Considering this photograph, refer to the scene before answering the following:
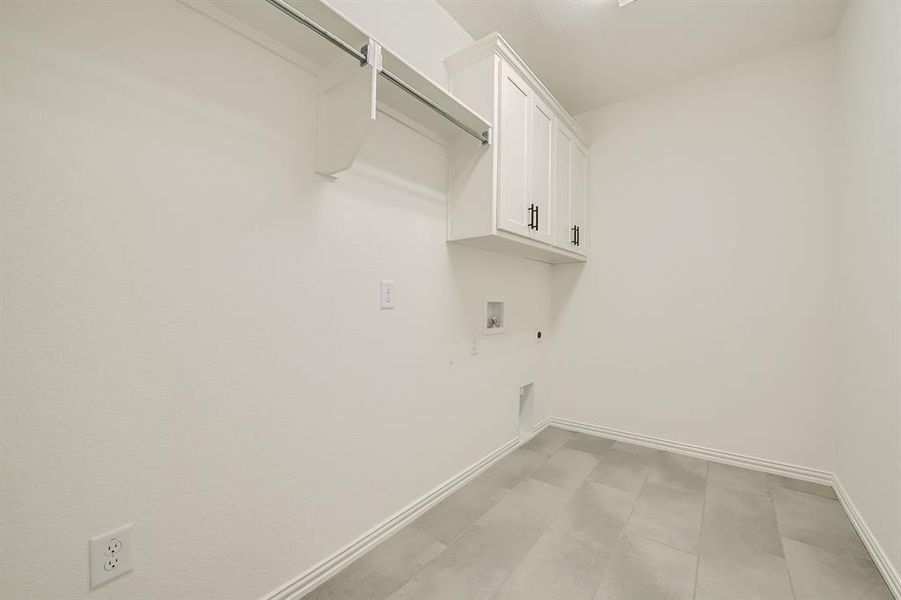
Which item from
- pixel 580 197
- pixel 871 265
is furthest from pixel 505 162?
pixel 871 265

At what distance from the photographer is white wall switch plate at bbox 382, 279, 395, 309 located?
1.71 meters

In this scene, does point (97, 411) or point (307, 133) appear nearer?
point (97, 411)

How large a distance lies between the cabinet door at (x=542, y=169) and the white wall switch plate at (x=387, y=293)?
95cm

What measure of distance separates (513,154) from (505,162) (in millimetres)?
107

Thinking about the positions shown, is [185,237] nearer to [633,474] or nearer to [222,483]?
[222,483]

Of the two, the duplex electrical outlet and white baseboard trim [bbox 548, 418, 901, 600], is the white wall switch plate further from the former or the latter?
white baseboard trim [bbox 548, 418, 901, 600]

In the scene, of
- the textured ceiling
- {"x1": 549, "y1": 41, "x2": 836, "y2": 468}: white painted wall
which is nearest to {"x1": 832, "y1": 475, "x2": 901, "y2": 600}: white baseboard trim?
{"x1": 549, "y1": 41, "x2": 836, "y2": 468}: white painted wall

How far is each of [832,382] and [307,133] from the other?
10.3ft

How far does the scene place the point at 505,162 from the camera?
1991 mm

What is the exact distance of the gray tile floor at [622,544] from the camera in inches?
55.7

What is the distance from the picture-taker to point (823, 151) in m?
2.33

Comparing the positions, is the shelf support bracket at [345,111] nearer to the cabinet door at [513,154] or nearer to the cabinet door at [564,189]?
the cabinet door at [513,154]

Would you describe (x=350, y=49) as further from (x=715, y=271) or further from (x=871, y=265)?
(x=715, y=271)

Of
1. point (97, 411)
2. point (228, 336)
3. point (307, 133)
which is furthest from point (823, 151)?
point (97, 411)
